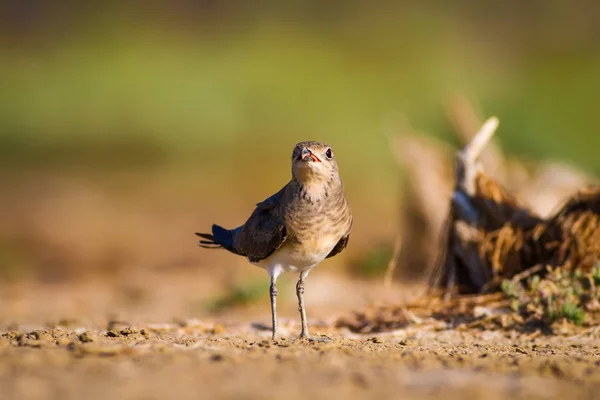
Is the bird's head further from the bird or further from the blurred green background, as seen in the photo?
the blurred green background

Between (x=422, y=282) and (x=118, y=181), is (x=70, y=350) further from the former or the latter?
(x=118, y=181)

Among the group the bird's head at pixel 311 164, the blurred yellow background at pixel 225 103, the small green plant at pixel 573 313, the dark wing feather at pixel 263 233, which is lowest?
the small green plant at pixel 573 313

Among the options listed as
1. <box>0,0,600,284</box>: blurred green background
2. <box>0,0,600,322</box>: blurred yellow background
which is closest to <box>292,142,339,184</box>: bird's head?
<box>0,0,600,322</box>: blurred yellow background

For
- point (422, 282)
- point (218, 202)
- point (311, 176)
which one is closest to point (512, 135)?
point (218, 202)

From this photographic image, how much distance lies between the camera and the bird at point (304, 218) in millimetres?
4992

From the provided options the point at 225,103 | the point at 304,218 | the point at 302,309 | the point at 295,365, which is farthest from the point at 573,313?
the point at 225,103

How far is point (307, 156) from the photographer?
4.94 metres

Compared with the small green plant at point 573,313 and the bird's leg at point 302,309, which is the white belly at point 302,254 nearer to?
the bird's leg at point 302,309

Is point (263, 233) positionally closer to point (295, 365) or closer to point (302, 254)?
point (302, 254)

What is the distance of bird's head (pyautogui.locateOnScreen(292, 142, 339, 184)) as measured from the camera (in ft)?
16.3

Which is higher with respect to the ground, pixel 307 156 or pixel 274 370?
pixel 307 156

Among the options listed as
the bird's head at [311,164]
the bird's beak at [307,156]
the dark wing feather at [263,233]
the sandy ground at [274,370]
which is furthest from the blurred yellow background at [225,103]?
the sandy ground at [274,370]

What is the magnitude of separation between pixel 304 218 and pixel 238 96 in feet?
51.4

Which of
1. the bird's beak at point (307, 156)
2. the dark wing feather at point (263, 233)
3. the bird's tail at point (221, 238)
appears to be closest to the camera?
the bird's beak at point (307, 156)
